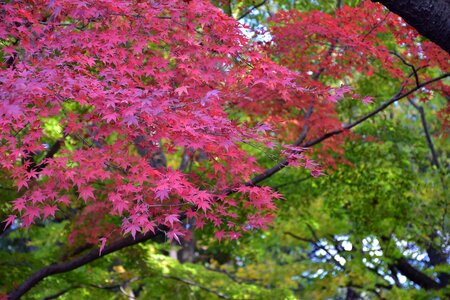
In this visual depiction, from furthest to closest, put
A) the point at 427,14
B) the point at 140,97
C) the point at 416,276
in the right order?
the point at 416,276, the point at 427,14, the point at 140,97

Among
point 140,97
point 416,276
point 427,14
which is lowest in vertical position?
point 140,97

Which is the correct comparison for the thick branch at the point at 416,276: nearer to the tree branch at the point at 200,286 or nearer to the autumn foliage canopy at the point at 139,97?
the tree branch at the point at 200,286

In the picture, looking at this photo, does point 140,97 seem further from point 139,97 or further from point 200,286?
point 200,286

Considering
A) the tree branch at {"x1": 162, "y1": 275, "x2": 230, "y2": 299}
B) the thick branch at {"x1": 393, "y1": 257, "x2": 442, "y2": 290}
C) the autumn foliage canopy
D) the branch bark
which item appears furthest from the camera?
the thick branch at {"x1": 393, "y1": 257, "x2": 442, "y2": 290}

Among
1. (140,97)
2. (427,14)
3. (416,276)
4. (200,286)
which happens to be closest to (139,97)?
(140,97)

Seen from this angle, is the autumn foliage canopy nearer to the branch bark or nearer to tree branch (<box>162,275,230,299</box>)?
the branch bark

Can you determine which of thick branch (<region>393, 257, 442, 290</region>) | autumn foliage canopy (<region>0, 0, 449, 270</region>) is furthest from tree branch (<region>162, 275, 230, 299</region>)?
thick branch (<region>393, 257, 442, 290</region>)

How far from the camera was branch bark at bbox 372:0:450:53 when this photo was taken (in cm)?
440

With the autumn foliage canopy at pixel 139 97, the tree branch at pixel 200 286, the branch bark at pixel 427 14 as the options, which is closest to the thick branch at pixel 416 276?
the tree branch at pixel 200 286

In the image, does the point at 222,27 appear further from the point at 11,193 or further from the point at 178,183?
the point at 11,193

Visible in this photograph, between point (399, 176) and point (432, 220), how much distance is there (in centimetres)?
97

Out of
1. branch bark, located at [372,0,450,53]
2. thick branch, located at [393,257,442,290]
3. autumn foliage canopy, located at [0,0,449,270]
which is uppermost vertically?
thick branch, located at [393,257,442,290]

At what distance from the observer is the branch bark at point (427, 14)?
4.40 metres

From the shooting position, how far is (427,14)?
14.7 ft
